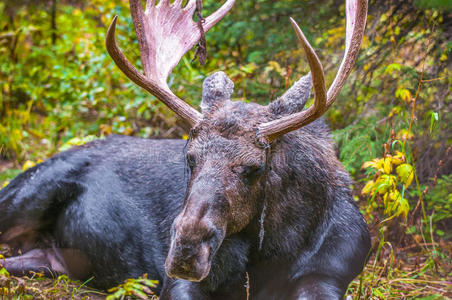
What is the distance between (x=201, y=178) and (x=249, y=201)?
36cm

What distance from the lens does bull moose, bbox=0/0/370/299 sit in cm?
287

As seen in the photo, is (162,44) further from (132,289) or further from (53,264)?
(53,264)

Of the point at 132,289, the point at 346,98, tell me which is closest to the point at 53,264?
the point at 132,289

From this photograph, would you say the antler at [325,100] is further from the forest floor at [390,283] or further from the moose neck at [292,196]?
the forest floor at [390,283]

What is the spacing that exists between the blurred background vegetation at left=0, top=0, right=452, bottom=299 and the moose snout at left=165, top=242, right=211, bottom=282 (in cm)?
127

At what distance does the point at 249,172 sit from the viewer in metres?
2.93

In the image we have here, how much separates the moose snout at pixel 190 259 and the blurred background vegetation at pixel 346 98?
127 cm

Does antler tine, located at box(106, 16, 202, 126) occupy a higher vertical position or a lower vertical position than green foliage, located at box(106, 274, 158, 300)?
higher

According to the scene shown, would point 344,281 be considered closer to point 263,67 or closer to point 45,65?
point 263,67

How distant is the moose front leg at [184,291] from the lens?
3381 mm

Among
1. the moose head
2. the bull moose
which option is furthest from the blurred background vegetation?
the moose head

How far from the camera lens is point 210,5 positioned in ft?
19.6

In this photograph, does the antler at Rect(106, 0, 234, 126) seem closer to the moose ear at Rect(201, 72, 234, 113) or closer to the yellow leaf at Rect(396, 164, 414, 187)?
the moose ear at Rect(201, 72, 234, 113)

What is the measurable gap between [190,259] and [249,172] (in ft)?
2.10
